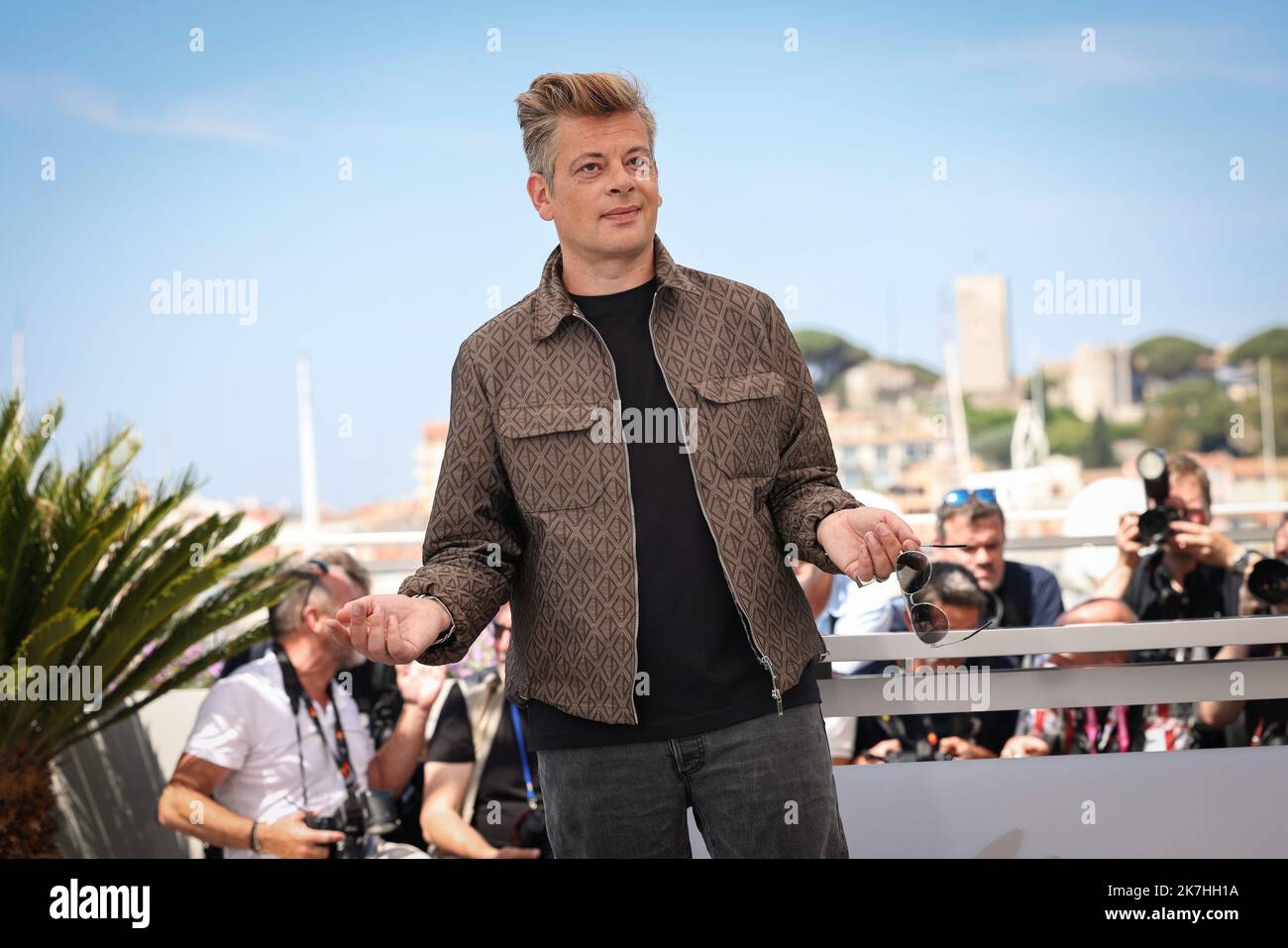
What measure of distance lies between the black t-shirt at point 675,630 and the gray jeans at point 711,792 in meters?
0.02

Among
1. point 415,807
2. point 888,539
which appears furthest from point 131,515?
point 888,539

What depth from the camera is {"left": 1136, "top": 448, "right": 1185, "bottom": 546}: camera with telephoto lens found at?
3867mm

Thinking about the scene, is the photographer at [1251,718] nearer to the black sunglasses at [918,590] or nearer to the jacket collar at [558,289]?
the black sunglasses at [918,590]

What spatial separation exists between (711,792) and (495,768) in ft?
7.57

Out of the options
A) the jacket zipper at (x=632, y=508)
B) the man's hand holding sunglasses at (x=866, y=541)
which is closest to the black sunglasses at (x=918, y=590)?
the man's hand holding sunglasses at (x=866, y=541)

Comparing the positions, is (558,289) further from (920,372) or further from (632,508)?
(920,372)

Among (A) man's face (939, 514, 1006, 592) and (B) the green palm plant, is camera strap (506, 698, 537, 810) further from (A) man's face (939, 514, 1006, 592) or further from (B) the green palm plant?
(A) man's face (939, 514, 1006, 592)

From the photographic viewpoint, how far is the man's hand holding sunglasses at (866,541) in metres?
1.54

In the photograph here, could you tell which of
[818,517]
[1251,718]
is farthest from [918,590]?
[1251,718]

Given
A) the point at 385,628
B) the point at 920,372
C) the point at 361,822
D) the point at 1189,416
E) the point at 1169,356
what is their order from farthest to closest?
the point at 1169,356 < the point at 920,372 < the point at 1189,416 < the point at 361,822 < the point at 385,628

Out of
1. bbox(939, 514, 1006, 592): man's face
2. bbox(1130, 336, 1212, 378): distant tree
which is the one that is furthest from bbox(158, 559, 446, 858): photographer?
bbox(1130, 336, 1212, 378): distant tree

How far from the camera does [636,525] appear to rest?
1.69 meters

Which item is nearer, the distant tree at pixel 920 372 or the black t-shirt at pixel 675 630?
the black t-shirt at pixel 675 630

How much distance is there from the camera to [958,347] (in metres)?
74.6
